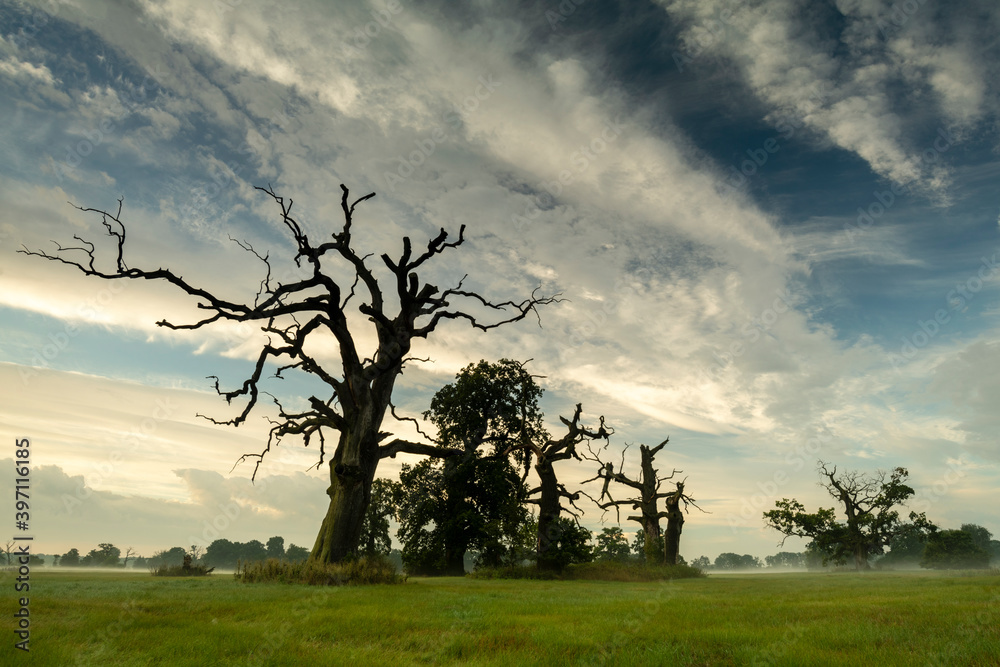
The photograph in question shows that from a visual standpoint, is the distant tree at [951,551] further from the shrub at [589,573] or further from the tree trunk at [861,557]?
the shrub at [589,573]

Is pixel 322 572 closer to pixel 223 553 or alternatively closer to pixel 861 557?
pixel 861 557

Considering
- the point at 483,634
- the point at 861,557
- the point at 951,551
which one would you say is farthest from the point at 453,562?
the point at 951,551

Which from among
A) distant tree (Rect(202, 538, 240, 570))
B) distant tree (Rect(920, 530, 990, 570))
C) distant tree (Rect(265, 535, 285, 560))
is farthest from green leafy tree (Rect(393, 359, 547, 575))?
distant tree (Rect(202, 538, 240, 570))

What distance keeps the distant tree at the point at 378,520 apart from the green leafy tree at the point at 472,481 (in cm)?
137

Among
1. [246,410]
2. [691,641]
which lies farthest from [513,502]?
[691,641]

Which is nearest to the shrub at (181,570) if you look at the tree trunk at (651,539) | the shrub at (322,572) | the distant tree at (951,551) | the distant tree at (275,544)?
the shrub at (322,572)

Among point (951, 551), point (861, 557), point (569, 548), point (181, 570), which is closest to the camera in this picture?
point (181, 570)

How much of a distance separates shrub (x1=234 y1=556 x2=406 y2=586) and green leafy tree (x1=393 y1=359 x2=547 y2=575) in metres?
12.4

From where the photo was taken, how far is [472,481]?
31734mm

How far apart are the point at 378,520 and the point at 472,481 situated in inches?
421

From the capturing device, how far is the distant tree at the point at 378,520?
3384cm

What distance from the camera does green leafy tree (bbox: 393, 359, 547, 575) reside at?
30234 millimetres

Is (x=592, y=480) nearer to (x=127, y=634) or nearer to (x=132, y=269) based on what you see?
(x=132, y=269)

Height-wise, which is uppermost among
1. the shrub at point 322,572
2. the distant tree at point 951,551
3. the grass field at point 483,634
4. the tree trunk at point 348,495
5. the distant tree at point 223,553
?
the tree trunk at point 348,495
